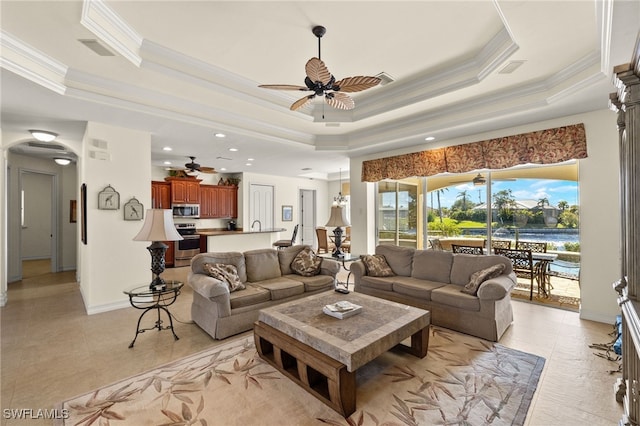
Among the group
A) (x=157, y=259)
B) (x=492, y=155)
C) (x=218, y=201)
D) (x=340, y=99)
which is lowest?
(x=157, y=259)

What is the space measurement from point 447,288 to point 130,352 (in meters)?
3.63

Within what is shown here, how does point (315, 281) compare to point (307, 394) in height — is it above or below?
above

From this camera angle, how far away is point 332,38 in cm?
286

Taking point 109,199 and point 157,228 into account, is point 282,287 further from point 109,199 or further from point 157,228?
point 109,199

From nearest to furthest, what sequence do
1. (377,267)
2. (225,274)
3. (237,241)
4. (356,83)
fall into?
(356,83) < (225,274) < (377,267) < (237,241)

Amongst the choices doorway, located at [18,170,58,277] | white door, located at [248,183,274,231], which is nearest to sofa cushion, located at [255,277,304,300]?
white door, located at [248,183,274,231]

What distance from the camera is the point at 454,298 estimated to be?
131 inches

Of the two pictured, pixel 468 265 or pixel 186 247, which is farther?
pixel 186 247

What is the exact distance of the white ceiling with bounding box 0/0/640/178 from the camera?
239 centimetres

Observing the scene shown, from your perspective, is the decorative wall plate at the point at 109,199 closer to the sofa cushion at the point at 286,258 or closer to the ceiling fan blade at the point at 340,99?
the sofa cushion at the point at 286,258

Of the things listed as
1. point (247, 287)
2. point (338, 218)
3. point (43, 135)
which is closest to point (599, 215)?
point (338, 218)

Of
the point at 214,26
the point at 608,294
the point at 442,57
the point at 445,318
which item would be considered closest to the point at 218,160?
the point at 214,26

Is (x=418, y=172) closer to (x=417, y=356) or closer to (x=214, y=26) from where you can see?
(x=417, y=356)

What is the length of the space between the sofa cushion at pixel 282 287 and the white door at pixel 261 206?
5585 mm
